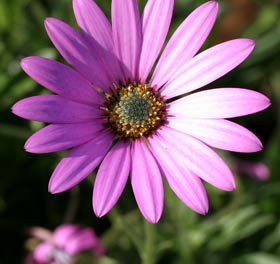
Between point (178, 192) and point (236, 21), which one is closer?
point (178, 192)

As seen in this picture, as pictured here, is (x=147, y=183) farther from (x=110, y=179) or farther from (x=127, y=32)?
(x=127, y=32)

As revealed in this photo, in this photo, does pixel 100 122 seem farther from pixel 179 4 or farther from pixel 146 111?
pixel 179 4

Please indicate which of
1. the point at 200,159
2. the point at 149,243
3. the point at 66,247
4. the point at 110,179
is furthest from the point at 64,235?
the point at 200,159

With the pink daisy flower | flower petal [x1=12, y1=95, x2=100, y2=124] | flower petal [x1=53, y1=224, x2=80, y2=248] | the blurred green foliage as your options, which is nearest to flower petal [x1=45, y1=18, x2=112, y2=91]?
the pink daisy flower

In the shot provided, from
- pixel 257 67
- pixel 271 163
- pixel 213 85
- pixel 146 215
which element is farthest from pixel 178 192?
pixel 257 67

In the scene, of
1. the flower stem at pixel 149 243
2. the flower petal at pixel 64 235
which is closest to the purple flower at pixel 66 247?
the flower petal at pixel 64 235

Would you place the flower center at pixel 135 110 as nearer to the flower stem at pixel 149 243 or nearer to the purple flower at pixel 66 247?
the flower stem at pixel 149 243

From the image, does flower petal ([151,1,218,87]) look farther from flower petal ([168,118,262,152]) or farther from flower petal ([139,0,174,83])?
flower petal ([168,118,262,152])
